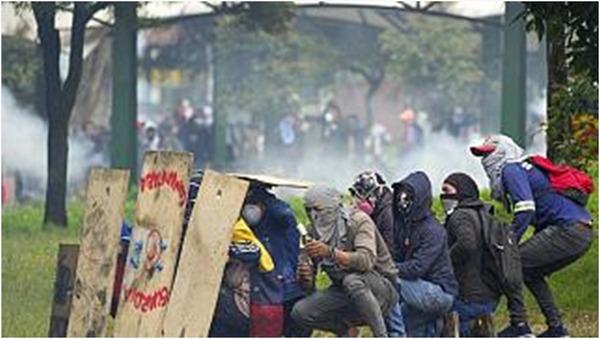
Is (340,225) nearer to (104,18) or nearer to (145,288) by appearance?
(145,288)

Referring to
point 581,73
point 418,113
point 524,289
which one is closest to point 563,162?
point 581,73

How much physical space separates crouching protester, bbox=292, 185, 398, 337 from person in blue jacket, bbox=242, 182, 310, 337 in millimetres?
226

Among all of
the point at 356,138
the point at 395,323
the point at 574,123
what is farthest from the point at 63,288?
the point at 356,138

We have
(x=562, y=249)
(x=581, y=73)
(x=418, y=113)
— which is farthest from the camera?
(x=418, y=113)

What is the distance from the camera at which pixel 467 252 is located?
38.7 feet

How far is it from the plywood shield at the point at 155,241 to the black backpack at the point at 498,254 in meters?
1.75

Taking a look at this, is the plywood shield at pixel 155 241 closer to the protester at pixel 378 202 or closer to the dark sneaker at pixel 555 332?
the protester at pixel 378 202

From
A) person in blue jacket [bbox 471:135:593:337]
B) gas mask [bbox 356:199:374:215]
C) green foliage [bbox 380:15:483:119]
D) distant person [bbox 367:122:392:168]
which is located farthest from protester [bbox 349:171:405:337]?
green foliage [bbox 380:15:483:119]

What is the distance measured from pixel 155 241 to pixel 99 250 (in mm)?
437

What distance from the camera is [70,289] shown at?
11.8m

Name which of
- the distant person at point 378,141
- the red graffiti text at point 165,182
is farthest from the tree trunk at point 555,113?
the distant person at point 378,141

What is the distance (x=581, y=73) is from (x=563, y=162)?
179cm

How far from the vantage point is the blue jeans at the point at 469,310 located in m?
11.9

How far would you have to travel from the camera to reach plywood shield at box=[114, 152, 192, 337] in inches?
432
